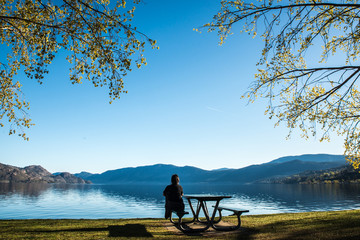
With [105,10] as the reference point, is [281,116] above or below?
below

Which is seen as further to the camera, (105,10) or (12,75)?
(12,75)

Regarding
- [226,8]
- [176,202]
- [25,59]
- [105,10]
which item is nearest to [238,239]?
[176,202]

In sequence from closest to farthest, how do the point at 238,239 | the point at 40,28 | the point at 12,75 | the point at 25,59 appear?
1. the point at 238,239
2. the point at 40,28
3. the point at 25,59
4. the point at 12,75

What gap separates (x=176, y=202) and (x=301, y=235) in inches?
206

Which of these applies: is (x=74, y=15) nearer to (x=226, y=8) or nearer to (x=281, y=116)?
(x=226, y=8)

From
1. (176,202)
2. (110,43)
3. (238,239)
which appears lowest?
(238,239)

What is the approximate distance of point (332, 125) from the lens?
1553cm

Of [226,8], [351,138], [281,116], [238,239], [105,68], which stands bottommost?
[238,239]

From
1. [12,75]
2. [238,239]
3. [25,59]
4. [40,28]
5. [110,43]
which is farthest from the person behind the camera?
[12,75]

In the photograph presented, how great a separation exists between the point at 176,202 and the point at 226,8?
31.2 feet

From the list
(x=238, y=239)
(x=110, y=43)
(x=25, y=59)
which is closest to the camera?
(x=238, y=239)

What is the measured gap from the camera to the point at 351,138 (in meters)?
15.5

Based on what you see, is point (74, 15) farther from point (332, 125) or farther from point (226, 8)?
point (332, 125)

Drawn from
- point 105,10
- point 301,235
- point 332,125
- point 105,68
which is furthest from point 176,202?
point 332,125
